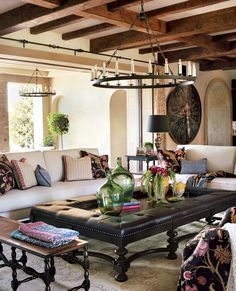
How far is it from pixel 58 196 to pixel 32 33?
2.68 metres

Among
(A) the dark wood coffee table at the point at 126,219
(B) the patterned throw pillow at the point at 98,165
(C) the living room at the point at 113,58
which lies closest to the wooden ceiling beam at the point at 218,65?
(C) the living room at the point at 113,58

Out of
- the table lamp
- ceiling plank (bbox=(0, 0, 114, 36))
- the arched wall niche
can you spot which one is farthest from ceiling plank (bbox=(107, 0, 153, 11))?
the arched wall niche

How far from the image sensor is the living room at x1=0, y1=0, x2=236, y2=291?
5.05 m

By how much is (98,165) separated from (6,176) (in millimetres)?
1610

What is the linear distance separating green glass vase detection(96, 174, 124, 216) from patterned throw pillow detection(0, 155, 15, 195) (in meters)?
1.56

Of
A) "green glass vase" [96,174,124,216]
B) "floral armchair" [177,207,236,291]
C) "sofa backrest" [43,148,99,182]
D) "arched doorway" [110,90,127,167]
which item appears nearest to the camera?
"floral armchair" [177,207,236,291]

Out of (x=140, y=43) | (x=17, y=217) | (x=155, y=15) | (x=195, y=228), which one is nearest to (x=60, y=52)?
(x=140, y=43)

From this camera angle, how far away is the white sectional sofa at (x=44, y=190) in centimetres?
456

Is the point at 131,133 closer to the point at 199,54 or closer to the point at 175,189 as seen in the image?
the point at 199,54

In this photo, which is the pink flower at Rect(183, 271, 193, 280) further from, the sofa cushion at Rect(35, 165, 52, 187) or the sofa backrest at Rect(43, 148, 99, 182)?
the sofa backrest at Rect(43, 148, 99, 182)

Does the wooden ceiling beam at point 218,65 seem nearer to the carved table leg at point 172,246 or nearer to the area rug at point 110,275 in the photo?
the area rug at point 110,275

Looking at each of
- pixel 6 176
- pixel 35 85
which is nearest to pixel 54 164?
pixel 6 176

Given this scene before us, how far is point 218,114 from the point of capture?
10633mm

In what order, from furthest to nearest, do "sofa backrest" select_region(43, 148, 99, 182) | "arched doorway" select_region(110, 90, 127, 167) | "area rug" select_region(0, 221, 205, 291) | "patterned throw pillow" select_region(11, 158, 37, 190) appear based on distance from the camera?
1. "arched doorway" select_region(110, 90, 127, 167)
2. "sofa backrest" select_region(43, 148, 99, 182)
3. "patterned throw pillow" select_region(11, 158, 37, 190)
4. "area rug" select_region(0, 221, 205, 291)
